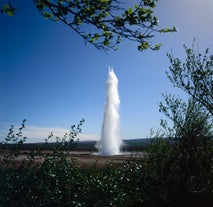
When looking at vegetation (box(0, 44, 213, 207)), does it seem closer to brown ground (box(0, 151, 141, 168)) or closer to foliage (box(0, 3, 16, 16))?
brown ground (box(0, 151, 141, 168))

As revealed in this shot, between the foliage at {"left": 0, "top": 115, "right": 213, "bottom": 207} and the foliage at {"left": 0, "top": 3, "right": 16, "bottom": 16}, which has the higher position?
the foliage at {"left": 0, "top": 3, "right": 16, "bottom": 16}

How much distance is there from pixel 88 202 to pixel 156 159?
435 cm

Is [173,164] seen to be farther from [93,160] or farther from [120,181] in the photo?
[93,160]

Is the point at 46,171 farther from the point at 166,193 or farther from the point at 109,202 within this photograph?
the point at 166,193

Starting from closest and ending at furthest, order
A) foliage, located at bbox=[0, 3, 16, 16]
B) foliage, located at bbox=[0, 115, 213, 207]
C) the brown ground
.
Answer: foliage, located at bbox=[0, 3, 16, 16]
foliage, located at bbox=[0, 115, 213, 207]
the brown ground

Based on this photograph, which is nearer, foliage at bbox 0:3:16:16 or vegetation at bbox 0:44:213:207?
foliage at bbox 0:3:16:16

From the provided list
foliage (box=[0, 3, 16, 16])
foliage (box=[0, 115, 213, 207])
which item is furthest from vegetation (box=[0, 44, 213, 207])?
foliage (box=[0, 3, 16, 16])

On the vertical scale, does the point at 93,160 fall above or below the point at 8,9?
below

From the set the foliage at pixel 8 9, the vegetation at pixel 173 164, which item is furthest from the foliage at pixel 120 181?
the foliage at pixel 8 9

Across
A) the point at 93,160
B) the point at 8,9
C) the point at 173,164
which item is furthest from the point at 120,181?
the point at 93,160

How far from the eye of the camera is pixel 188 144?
12328 mm

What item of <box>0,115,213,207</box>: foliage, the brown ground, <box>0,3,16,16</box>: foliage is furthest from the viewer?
the brown ground

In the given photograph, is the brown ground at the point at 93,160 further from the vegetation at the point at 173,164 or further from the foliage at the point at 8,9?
the foliage at the point at 8,9

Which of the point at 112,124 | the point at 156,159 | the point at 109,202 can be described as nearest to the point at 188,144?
the point at 156,159
